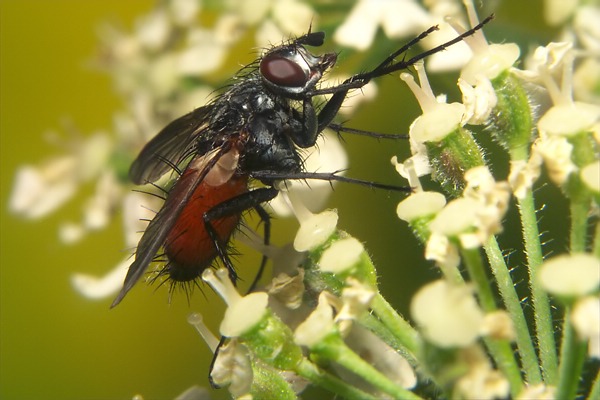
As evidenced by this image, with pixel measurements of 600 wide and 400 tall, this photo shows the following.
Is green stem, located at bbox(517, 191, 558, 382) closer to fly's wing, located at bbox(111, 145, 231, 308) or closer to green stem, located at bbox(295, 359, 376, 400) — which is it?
green stem, located at bbox(295, 359, 376, 400)

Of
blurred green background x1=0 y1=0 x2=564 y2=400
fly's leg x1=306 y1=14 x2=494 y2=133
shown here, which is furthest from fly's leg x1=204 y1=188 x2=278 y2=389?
blurred green background x1=0 y1=0 x2=564 y2=400

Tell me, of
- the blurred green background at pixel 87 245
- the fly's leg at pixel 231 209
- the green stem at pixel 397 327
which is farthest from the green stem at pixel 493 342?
the blurred green background at pixel 87 245

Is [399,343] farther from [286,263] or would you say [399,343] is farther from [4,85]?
[4,85]

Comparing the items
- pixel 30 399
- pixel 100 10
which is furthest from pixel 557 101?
pixel 100 10

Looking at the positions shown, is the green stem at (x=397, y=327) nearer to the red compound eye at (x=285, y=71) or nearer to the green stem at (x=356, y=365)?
the green stem at (x=356, y=365)

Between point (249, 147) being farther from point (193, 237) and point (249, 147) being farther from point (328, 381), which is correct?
point (328, 381)
